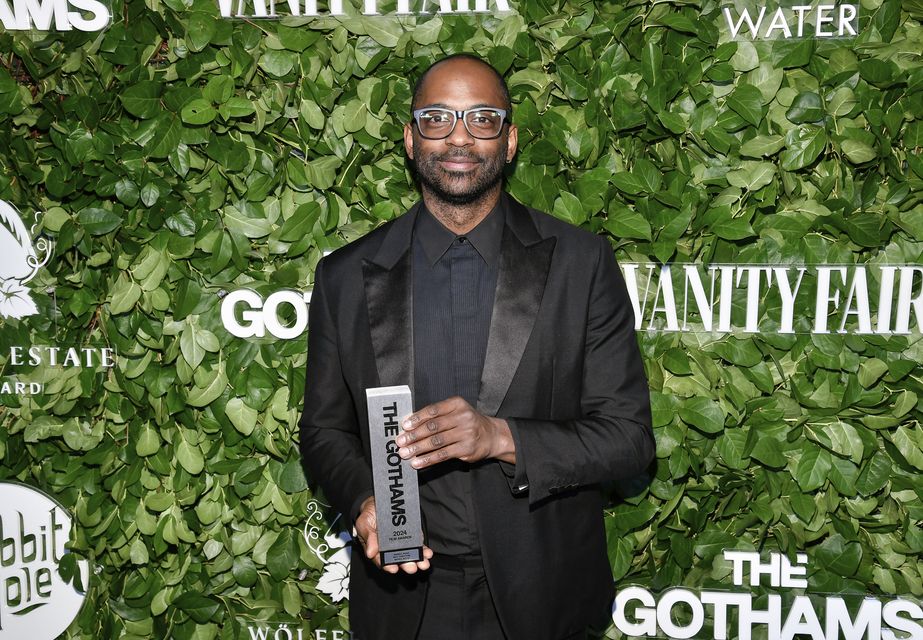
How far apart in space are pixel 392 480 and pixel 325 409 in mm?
375

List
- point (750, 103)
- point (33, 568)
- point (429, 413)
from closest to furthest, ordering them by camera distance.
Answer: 1. point (429, 413)
2. point (750, 103)
3. point (33, 568)

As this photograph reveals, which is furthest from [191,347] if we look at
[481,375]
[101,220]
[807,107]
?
[807,107]

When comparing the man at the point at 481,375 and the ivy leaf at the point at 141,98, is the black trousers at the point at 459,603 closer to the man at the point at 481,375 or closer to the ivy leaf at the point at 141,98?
the man at the point at 481,375

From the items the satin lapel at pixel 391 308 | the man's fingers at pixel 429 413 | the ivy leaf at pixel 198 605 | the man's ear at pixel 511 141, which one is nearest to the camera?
the man's fingers at pixel 429 413

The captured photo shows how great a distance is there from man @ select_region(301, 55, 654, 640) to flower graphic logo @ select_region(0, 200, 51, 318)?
3.46 feet

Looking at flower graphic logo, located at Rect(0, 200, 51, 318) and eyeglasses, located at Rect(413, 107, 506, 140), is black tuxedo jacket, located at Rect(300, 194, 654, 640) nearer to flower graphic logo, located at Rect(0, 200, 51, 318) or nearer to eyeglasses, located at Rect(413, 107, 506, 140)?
eyeglasses, located at Rect(413, 107, 506, 140)

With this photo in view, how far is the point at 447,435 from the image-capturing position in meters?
1.41

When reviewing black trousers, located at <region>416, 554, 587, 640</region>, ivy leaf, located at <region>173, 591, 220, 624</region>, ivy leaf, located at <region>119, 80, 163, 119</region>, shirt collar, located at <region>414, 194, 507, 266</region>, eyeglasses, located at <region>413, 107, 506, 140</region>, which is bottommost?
ivy leaf, located at <region>173, 591, 220, 624</region>

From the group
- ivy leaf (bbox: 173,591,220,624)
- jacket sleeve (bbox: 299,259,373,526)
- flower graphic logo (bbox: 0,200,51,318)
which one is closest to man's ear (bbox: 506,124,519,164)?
jacket sleeve (bbox: 299,259,373,526)

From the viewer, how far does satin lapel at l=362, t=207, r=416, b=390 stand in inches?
64.7

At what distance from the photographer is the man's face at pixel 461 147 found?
1.66m

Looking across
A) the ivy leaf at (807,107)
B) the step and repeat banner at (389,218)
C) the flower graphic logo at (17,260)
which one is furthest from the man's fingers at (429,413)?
the flower graphic logo at (17,260)

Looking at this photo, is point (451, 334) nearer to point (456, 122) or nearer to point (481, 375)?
point (481, 375)

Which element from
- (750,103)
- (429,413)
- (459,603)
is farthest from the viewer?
(750,103)
